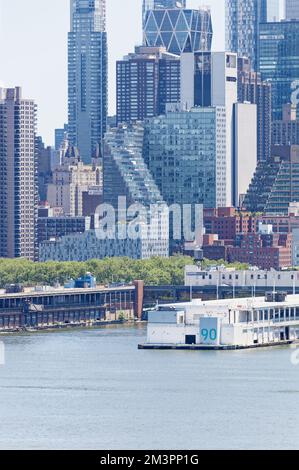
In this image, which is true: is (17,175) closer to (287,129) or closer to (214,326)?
(287,129)

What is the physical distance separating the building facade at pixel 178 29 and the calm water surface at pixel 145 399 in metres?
95.4

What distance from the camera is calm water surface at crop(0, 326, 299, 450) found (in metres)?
41.3

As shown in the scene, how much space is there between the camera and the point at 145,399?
48938mm

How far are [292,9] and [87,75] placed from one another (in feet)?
55.3

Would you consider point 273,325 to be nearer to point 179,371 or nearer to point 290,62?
point 179,371

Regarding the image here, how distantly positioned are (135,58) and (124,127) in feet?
65.7

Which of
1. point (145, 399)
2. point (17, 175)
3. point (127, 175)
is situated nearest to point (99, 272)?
point (17, 175)

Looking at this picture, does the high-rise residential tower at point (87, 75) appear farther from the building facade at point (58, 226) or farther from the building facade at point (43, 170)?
the building facade at point (58, 226)

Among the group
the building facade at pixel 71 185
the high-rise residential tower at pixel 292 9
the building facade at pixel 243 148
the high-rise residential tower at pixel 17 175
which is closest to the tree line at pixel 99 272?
the high-rise residential tower at pixel 17 175

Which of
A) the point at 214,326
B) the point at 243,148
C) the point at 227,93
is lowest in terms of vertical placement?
the point at 214,326

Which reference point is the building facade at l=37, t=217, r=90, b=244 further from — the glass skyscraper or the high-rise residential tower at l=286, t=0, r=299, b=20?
the high-rise residential tower at l=286, t=0, r=299, b=20

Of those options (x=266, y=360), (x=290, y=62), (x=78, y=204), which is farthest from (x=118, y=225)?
(x=266, y=360)

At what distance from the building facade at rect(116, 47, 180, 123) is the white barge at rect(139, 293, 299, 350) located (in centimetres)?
9128

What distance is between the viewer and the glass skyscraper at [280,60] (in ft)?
555
